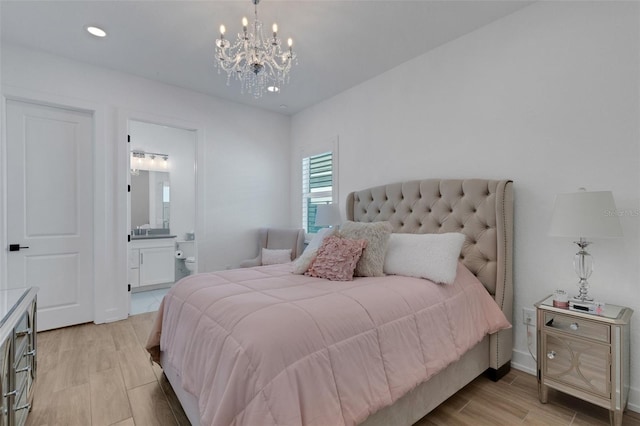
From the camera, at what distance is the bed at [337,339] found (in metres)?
1.07

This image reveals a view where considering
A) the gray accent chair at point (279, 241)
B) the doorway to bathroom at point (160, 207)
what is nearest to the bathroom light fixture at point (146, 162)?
the doorway to bathroom at point (160, 207)

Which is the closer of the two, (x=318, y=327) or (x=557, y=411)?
A: (x=318, y=327)

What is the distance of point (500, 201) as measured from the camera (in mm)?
2189

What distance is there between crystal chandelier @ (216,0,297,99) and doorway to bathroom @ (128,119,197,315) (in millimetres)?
2010

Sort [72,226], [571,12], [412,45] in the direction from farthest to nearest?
[72,226] → [412,45] → [571,12]

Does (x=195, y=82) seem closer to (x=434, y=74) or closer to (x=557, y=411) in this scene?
(x=434, y=74)

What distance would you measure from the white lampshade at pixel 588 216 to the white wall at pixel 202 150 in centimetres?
352

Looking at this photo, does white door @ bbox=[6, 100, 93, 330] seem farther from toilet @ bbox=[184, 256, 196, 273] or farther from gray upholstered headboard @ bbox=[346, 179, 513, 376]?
gray upholstered headboard @ bbox=[346, 179, 513, 376]

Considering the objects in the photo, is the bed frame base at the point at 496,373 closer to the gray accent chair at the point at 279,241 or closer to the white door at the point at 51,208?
the gray accent chair at the point at 279,241

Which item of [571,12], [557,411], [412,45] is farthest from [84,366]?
[571,12]

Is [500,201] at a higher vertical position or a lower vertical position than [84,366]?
higher

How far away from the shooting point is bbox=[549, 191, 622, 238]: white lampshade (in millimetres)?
1662

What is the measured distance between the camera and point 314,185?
14.1 feet

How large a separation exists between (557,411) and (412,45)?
2958 millimetres
